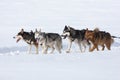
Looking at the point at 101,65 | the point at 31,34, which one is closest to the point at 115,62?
the point at 101,65

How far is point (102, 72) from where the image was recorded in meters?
8.19

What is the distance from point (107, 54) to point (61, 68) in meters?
2.36

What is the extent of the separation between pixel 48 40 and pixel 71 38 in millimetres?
611

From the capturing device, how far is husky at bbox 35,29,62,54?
13781mm

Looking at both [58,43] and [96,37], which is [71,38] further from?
[96,37]

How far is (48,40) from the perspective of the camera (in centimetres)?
1399

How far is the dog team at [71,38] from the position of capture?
1338 centimetres

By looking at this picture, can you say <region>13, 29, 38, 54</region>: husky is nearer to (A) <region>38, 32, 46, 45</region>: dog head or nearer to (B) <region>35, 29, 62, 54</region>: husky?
(B) <region>35, 29, 62, 54</region>: husky

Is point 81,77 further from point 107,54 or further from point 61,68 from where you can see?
point 107,54

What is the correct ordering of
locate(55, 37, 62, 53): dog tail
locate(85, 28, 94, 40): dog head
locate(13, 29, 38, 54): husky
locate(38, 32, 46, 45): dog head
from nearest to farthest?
1. locate(85, 28, 94, 40): dog head
2. locate(38, 32, 46, 45): dog head
3. locate(13, 29, 38, 54): husky
4. locate(55, 37, 62, 53): dog tail

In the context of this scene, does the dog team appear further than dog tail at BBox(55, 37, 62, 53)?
No

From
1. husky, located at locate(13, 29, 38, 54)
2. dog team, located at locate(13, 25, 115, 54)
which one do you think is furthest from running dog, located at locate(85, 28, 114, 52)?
husky, located at locate(13, 29, 38, 54)

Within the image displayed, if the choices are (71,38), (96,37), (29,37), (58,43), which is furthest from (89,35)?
(29,37)

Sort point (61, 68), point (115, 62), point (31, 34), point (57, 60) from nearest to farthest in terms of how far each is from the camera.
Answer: point (61, 68), point (115, 62), point (57, 60), point (31, 34)
